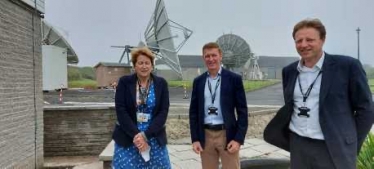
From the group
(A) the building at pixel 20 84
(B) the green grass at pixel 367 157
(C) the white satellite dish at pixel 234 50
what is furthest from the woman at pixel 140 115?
(C) the white satellite dish at pixel 234 50

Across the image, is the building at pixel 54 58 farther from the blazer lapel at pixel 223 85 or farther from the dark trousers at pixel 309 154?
the dark trousers at pixel 309 154

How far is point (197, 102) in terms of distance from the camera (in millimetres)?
3402

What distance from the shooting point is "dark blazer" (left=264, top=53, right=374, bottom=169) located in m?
2.36

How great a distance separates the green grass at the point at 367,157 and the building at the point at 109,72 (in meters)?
32.2

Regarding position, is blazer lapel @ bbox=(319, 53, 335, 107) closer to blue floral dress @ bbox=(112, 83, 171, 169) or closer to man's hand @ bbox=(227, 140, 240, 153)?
man's hand @ bbox=(227, 140, 240, 153)

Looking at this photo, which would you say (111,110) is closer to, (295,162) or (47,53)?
(295,162)

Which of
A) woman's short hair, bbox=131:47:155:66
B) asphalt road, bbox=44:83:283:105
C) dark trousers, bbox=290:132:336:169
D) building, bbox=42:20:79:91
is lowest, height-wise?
asphalt road, bbox=44:83:283:105

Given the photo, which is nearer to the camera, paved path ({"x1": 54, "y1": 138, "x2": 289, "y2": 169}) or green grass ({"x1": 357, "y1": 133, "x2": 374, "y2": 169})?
green grass ({"x1": 357, "y1": 133, "x2": 374, "y2": 169})

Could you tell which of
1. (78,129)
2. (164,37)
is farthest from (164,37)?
(78,129)

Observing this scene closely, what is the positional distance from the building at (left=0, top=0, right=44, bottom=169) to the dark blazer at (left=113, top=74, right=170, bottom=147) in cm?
303

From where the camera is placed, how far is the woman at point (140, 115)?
10.7 feet

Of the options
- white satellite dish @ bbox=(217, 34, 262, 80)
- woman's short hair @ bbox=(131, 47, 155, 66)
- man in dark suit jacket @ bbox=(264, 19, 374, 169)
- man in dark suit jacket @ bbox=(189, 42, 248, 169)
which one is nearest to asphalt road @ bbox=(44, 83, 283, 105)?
woman's short hair @ bbox=(131, 47, 155, 66)

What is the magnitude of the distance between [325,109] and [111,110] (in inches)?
256

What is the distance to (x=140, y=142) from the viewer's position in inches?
126
